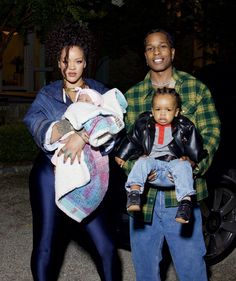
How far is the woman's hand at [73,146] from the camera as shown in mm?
2701

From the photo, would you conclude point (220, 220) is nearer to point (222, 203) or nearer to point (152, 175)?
point (222, 203)

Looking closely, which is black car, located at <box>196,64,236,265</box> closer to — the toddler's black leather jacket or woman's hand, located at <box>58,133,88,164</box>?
the toddler's black leather jacket

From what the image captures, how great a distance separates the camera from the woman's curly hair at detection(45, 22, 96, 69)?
2.93 meters

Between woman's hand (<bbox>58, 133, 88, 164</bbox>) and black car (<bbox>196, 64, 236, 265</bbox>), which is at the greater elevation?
woman's hand (<bbox>58, 133, 88, 164</bbox>)

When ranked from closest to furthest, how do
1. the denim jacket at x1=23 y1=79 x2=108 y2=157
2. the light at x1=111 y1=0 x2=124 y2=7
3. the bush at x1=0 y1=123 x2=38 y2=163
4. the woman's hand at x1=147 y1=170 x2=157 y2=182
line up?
the woman's hand at x1=147 y1=170 x2=157 y2=182
the denim jacket at x1=23 y1=79 x2=108 y2=157
the bush at x1=0 y1=123 x2=38 y2=163
the light at x1=111 y1=0 x2=124 y2=7

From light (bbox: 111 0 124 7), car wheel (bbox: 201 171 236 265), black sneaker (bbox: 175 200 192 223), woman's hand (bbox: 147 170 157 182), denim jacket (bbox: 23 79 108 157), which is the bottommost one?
car wheel (bbox: 201 171 236 265)

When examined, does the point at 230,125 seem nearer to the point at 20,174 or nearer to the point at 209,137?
the point at 209,137

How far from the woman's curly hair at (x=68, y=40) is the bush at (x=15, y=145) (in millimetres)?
5869

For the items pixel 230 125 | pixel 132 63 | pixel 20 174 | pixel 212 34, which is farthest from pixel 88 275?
pixel 132 63

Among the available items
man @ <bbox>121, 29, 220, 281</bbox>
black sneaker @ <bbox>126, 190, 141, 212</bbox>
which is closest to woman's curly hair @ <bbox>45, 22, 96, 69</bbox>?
man @ <bbox>121, 29, 220, 281</bbox>

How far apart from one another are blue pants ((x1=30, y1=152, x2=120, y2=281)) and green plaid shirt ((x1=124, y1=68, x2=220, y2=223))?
29 centimetres

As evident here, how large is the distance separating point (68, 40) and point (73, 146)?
66cm

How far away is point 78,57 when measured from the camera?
2.90m

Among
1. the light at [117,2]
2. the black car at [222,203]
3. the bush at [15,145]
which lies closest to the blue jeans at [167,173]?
the black car at [222,203]
